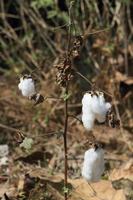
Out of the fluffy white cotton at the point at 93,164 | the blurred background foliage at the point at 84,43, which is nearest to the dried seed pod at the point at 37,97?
the fluffy white cotton at the point at 93,164

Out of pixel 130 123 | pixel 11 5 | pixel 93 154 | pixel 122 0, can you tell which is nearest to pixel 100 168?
pixel 93 154

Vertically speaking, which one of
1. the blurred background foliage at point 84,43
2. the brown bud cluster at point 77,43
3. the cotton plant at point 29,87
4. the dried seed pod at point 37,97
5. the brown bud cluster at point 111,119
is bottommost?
the brown bud cluster at point 111,119

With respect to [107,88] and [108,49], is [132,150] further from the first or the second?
[108,49]

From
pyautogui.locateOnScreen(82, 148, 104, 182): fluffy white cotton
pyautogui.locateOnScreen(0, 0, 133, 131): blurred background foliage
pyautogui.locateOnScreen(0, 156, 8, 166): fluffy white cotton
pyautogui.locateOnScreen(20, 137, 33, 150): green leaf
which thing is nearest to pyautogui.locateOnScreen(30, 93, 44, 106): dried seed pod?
pyautogui.locateOnScreen(20, 137, 33, 150): green leaf

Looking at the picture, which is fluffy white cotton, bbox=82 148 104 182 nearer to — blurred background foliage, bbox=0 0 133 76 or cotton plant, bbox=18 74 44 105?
cotton plant, bbox=18 74 44 105

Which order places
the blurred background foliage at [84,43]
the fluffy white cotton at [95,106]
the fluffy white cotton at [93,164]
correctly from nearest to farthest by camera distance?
the fluffy white cotton at [95,106], the fluffy white cotton at [93,164], the blurred background foliage at [84,43]

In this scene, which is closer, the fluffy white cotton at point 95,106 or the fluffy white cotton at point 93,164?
the fluffy white cotton at point 95,106

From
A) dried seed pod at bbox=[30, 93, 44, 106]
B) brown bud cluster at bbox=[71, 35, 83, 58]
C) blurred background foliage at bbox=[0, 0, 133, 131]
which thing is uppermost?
blurred background foliage at bbox=[0, 0, 133, 131]

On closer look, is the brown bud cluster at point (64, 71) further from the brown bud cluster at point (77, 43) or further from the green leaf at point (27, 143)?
the green leaf at point (27, 143)

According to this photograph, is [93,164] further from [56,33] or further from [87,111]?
[56,33]
